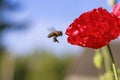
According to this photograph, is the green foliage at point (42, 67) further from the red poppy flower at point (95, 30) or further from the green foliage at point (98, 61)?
the red poppy flower at point (95, 30)

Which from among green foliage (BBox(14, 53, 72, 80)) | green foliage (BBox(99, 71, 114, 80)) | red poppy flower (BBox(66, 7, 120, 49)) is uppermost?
green foliage (BBox(14, 53, 72, 80))

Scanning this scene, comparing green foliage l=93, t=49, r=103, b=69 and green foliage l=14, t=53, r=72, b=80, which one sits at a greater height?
green foliage l=14, t=53, r=72, b=80

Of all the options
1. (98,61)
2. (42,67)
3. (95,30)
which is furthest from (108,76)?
(42,67)

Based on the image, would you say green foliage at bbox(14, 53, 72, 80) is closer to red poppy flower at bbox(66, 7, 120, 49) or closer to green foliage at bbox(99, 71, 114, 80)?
green foliage at bbox(99, 71, 114, 80)

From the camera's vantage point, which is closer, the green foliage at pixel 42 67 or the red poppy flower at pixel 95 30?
the red poppy flower at pixel 95 30

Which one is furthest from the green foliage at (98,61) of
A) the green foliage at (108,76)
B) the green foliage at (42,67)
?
the green foliage at (42,67)

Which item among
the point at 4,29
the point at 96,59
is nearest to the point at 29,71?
the point at 4,29

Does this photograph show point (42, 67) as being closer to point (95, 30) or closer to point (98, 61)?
point (98, 61)

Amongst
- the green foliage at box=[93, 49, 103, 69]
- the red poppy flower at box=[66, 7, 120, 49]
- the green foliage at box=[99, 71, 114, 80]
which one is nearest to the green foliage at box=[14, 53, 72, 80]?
the green foliage at box=[93, 49, 103, 69]
